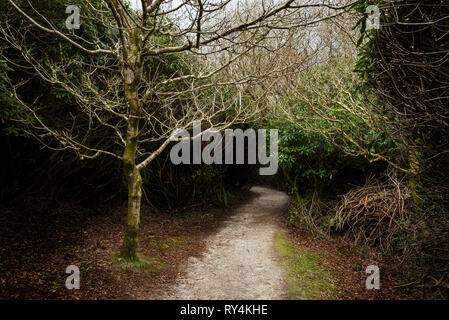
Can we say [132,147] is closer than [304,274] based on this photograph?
Yes

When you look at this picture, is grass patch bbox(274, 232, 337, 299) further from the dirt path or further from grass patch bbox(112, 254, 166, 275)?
grass patch bbox(112, 254, 166, 275)

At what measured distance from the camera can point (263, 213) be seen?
10789 mm

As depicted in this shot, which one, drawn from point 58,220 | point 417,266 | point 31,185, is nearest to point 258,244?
point 417,266

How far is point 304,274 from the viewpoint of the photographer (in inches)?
205

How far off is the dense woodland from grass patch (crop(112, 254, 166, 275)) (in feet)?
0.28

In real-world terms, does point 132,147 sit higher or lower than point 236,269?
higher

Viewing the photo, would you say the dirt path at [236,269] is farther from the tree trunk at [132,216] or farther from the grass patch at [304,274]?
the tree trunk at [132,216]

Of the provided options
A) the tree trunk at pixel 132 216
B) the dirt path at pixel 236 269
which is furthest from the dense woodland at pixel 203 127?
the dirt path at pixel 236 269

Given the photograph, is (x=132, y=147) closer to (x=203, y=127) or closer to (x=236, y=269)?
(x=236, y=269)

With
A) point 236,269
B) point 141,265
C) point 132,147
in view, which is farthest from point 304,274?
point 132,147

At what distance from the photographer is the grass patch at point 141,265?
4.83 m

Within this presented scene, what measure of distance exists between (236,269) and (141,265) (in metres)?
1.95

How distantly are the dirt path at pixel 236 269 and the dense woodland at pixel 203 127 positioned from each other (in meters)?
0.96
